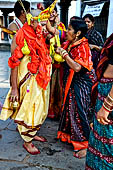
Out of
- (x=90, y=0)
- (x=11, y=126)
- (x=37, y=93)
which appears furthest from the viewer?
(x=90, y=0)

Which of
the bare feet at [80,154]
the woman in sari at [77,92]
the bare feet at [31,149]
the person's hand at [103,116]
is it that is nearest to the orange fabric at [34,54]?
the woman in sari at [77,92]

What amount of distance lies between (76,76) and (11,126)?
1.46m

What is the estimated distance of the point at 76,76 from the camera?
2473 millimetres

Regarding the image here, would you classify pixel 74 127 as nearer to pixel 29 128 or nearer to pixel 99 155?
pixel 29 128

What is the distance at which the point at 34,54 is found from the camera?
2.27m

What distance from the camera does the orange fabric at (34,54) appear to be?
2.22 m

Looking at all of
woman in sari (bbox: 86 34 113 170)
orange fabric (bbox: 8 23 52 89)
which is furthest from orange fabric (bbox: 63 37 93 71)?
woman in sari (bbox: 86 34 113 170)

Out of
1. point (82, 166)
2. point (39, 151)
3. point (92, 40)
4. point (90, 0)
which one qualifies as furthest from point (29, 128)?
point (90, 0)

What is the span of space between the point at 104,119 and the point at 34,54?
46.2 inches

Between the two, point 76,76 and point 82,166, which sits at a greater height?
point 76,76

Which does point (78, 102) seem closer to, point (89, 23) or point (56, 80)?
point (56, 80)

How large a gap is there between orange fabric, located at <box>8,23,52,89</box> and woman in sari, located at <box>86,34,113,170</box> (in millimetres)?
806

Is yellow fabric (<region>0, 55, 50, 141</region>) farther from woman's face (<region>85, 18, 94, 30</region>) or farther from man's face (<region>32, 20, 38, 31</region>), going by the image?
woman's face (<region>85, 18, 94, 30</region>)

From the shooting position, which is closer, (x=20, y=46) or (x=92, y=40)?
(x=20, y=46)
